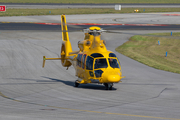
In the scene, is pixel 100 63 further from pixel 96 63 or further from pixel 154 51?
pixel 154 51

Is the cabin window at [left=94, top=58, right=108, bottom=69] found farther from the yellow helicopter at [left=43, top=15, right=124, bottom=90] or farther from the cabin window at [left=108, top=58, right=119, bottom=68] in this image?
the cabin window at [left=108, top=58, right=119, bottom=68]

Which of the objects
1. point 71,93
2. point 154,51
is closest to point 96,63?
point 71,93

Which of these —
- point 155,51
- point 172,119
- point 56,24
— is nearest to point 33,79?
point 172,119

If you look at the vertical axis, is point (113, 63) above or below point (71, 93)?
above

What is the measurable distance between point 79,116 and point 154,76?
44.6 feet

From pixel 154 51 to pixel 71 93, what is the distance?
71.1 feet

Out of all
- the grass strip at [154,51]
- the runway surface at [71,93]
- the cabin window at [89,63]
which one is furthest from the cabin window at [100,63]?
the grass strip at [154,51]

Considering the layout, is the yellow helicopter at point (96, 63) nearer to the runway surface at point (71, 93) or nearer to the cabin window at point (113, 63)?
the cabin window at point (113, 63)

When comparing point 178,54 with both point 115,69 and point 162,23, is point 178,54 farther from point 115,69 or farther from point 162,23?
point 162,23

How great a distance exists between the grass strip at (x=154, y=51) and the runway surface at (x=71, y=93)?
1.69 meters

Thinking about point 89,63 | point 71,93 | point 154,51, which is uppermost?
point 89,63

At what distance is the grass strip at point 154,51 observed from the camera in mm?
31281

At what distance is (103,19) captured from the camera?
205 ft

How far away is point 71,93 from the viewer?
62.1 feet
